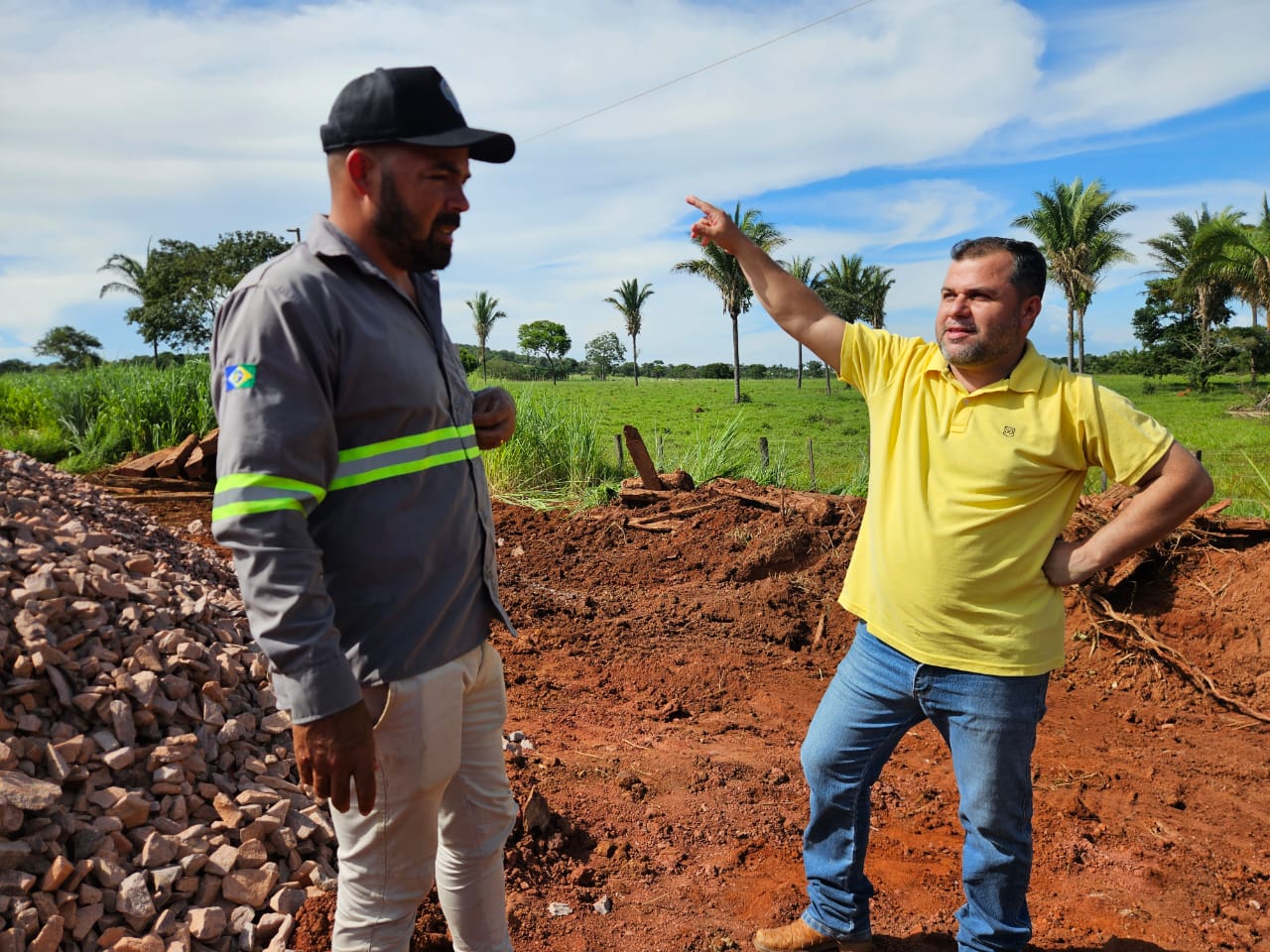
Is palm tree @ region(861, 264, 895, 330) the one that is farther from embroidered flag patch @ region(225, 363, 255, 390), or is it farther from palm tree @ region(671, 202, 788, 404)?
embroidered flag patch @ region(225, 363, 255, 390)

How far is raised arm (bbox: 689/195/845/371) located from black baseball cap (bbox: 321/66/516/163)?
3.34 feet

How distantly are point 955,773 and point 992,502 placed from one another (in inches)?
27.9

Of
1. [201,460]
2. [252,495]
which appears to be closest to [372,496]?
[252,495]

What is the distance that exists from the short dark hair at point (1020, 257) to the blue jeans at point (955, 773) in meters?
0.98

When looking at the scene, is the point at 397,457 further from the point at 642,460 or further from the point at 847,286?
the point at 847,286

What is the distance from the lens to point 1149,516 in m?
2.24

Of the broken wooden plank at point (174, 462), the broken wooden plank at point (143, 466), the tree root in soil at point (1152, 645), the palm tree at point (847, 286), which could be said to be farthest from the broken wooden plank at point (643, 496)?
the palm tree at point (847, 286)

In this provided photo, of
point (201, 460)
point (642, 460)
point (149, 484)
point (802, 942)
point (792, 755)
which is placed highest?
point (201, 460)

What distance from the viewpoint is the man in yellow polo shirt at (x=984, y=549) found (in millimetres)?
2266

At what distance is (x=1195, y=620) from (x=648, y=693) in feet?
11.6

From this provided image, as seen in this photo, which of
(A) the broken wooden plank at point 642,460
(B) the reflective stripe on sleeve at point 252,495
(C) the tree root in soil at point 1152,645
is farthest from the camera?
(A) the broken wooden plank at point 642,460

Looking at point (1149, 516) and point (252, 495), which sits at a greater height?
point (252, 495)

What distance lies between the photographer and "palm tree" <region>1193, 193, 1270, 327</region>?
23.7 meters

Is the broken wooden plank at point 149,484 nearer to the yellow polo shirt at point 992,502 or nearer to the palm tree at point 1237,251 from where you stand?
the yellow polo shirt at point 992,502
